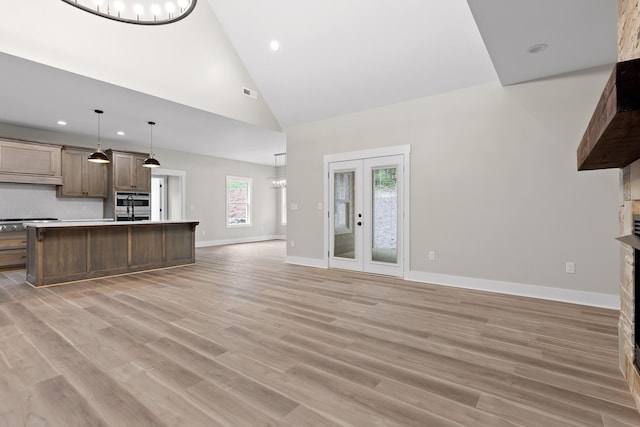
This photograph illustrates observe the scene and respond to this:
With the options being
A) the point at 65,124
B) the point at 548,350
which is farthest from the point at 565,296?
the point at 65,124

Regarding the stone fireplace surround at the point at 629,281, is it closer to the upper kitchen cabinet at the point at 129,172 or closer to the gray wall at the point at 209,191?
the upper kitchen cabinet at the point at 129,172

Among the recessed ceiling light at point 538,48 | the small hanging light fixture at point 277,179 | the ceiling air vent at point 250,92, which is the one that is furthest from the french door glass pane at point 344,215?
the small hanging light fixture at point 277,179

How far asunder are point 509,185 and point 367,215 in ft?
7.07

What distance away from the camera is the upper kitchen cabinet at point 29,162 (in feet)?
18.5

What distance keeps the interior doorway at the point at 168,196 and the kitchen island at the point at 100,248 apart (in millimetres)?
2737

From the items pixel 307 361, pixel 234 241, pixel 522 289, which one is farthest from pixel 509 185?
pixel 234 241

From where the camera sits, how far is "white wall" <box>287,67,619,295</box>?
357 centimetres

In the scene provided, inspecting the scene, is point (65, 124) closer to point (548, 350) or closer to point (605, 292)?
point (548, 350)

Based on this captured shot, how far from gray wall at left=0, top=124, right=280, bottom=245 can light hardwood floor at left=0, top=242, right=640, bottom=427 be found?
4.22 m

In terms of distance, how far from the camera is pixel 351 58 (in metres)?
4.55

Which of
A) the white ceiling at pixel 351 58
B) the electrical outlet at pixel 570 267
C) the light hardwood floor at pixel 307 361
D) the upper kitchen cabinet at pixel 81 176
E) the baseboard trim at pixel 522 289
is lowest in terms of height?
A: the light hardwood floor at pixel 307 361

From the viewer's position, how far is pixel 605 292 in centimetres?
348

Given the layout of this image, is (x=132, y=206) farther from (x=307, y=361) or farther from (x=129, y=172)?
(x=307, y=361)

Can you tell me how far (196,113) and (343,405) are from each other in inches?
204
